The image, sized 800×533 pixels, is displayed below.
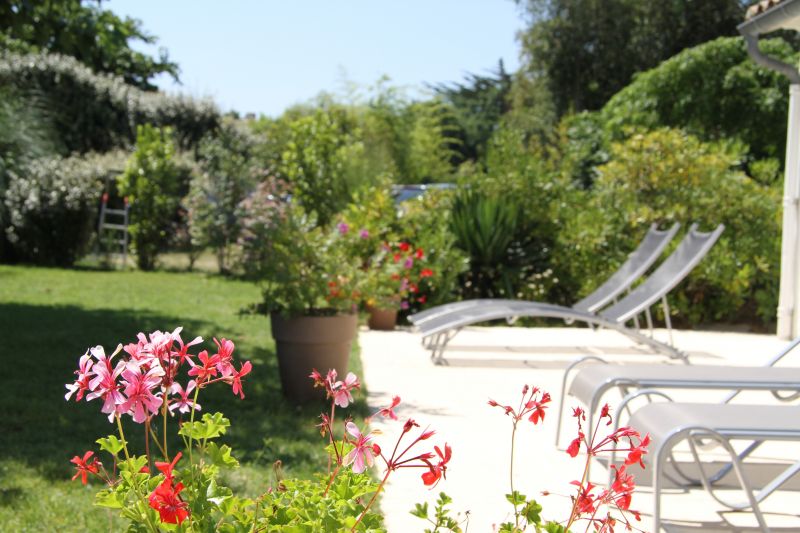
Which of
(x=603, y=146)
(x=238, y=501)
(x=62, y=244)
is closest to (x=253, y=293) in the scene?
(x=62, y=244)

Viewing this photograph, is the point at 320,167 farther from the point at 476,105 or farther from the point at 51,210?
the point at 476,105

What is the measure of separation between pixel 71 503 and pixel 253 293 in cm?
806

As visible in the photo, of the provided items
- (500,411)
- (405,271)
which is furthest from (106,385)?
(405,271)

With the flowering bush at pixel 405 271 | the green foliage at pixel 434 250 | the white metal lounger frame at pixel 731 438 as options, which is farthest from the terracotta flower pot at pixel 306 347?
the green foliage at pixel 434 250

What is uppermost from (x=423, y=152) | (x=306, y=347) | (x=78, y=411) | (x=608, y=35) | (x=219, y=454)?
(x=608, y=35)

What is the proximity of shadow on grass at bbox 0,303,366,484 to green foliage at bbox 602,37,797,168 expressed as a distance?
38.7 ft

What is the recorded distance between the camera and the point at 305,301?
17.7ft

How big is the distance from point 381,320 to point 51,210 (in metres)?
7.14

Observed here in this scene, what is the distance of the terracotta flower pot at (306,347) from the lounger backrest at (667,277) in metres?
2.63

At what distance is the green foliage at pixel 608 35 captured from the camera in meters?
23.9

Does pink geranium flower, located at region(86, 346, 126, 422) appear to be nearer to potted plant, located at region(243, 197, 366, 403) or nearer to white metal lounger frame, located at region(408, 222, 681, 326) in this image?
potted plant, located at region(243, 197, 366, 403)

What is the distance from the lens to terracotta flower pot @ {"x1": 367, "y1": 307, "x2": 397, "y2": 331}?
9.05 meters

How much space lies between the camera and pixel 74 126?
19.6 meters

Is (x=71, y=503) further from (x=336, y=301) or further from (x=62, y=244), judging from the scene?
(x=62, y=244)
